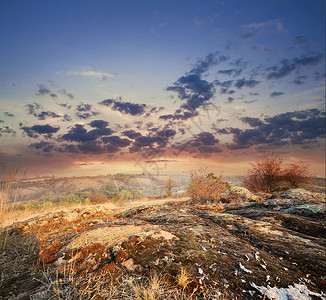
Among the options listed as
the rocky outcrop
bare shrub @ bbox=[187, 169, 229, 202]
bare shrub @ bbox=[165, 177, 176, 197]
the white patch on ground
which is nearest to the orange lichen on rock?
the rocky outcrop

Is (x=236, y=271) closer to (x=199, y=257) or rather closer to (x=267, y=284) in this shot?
(x=267, y=284)

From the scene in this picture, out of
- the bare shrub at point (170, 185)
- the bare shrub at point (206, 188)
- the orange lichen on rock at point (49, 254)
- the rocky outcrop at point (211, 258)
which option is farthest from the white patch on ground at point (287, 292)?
the bare shrub at point (170, 185)

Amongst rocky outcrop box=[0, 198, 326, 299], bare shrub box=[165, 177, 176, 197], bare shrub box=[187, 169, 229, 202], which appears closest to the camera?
rocky outcrop box=[0, 198, 326, 299]

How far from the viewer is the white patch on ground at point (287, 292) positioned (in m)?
1.48

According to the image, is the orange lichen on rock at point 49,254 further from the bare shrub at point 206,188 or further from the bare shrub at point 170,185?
the bare shrub at point 170,185

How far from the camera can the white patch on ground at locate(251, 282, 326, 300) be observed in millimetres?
1484

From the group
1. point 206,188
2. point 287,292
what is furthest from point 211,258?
point 206,188

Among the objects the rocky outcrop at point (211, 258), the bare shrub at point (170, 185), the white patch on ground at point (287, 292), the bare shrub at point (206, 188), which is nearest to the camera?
the white patch on ground at point (287, 292)

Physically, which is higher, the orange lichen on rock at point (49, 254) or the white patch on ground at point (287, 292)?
the white patch on ground at point (287, 292)

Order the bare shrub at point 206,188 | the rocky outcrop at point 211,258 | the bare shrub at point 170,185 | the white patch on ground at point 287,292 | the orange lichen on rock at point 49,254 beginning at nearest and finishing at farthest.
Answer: the white patch on ground at point 287,292 < the rocky outcrop at point 211,258 < the orange lichen on rock at point 49,254 < the bare shrub at point 206,188 < the bare shrub at point 170,185

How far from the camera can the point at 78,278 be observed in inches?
69.6

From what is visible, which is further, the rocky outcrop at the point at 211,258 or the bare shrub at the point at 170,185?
the bare shrub at the point at 170,185

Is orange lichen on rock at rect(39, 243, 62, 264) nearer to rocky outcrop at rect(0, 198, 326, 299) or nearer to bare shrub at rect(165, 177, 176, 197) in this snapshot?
rocky outcrop at rect(0, 198, 326, 299)

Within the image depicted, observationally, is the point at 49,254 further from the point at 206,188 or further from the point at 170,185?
the point at 170,185
